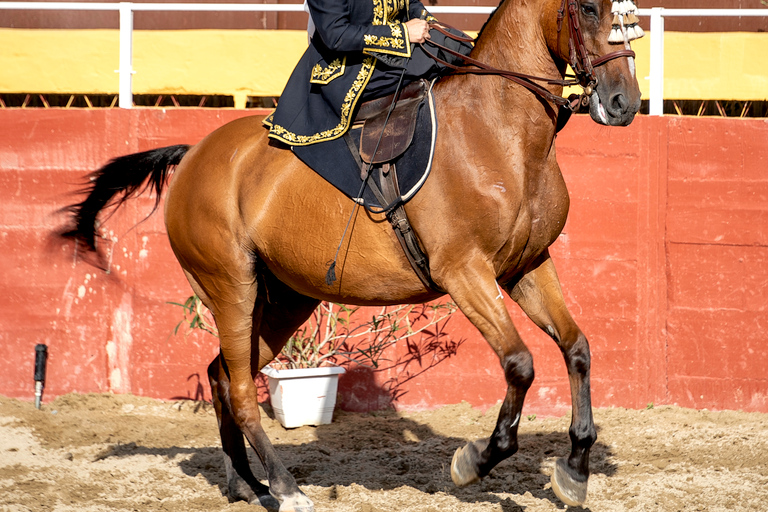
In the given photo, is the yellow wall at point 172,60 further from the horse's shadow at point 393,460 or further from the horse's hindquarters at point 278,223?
the horse's shadow at point 393,460

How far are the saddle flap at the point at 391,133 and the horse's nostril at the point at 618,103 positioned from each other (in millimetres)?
871

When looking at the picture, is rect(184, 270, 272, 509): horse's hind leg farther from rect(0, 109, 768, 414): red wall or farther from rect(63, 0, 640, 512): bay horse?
rect(0, 109, 768, 414): red wall

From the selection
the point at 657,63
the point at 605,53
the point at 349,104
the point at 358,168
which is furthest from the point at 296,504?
the point at 657,63

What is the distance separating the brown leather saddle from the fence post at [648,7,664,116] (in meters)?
2.84

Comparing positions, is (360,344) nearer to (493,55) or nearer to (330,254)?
(330,254)

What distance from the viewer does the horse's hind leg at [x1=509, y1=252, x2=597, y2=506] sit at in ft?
11.8

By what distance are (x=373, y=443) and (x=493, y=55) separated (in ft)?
9.48

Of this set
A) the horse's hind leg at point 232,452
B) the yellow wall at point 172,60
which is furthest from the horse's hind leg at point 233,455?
the yellow wall at point 172,60

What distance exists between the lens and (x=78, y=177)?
627cm

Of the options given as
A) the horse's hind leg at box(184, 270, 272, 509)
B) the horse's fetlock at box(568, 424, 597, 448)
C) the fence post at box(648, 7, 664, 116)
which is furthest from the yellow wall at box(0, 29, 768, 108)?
the horse's fetlock at box(568, 424, 597, 448)

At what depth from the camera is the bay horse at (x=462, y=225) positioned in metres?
3.52

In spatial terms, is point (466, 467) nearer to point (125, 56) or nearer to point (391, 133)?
point (391, 133)

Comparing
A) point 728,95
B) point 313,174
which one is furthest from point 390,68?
point 728,95

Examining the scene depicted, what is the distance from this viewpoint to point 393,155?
12.0 ft
